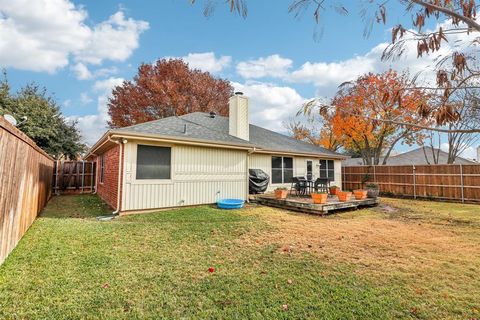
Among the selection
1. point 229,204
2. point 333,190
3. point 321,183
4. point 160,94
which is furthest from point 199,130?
point 160,94

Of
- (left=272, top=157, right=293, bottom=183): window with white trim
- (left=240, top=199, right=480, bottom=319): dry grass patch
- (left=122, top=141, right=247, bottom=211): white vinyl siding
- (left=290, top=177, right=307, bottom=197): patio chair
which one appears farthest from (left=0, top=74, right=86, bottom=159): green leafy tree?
(left=240, top=199, right=480, bottom=319): dry grass patch

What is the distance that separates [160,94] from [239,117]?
41.4 feet

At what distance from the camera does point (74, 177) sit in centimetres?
1423

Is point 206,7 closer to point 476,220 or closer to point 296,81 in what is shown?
point 296,81

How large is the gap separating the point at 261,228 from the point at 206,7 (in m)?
4.83

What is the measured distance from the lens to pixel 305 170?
13609 mm

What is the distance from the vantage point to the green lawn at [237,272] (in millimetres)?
2551

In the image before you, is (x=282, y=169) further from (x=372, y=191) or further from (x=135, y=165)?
(x=135, y=165)

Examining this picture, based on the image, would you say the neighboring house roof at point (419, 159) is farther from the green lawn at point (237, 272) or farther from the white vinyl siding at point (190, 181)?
the green lawn at point (237, 272)

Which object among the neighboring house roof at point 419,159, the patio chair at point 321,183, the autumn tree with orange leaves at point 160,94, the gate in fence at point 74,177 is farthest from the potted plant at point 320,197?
the neighboring house roof at point 419,159

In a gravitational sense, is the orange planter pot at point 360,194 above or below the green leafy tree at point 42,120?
below

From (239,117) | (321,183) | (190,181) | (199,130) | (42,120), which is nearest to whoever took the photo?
(190,181)

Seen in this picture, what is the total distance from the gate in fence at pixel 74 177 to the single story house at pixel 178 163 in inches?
249

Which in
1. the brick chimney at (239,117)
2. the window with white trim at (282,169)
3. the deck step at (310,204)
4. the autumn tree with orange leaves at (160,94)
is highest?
the autumn tree with orange leaves at (160,94)
